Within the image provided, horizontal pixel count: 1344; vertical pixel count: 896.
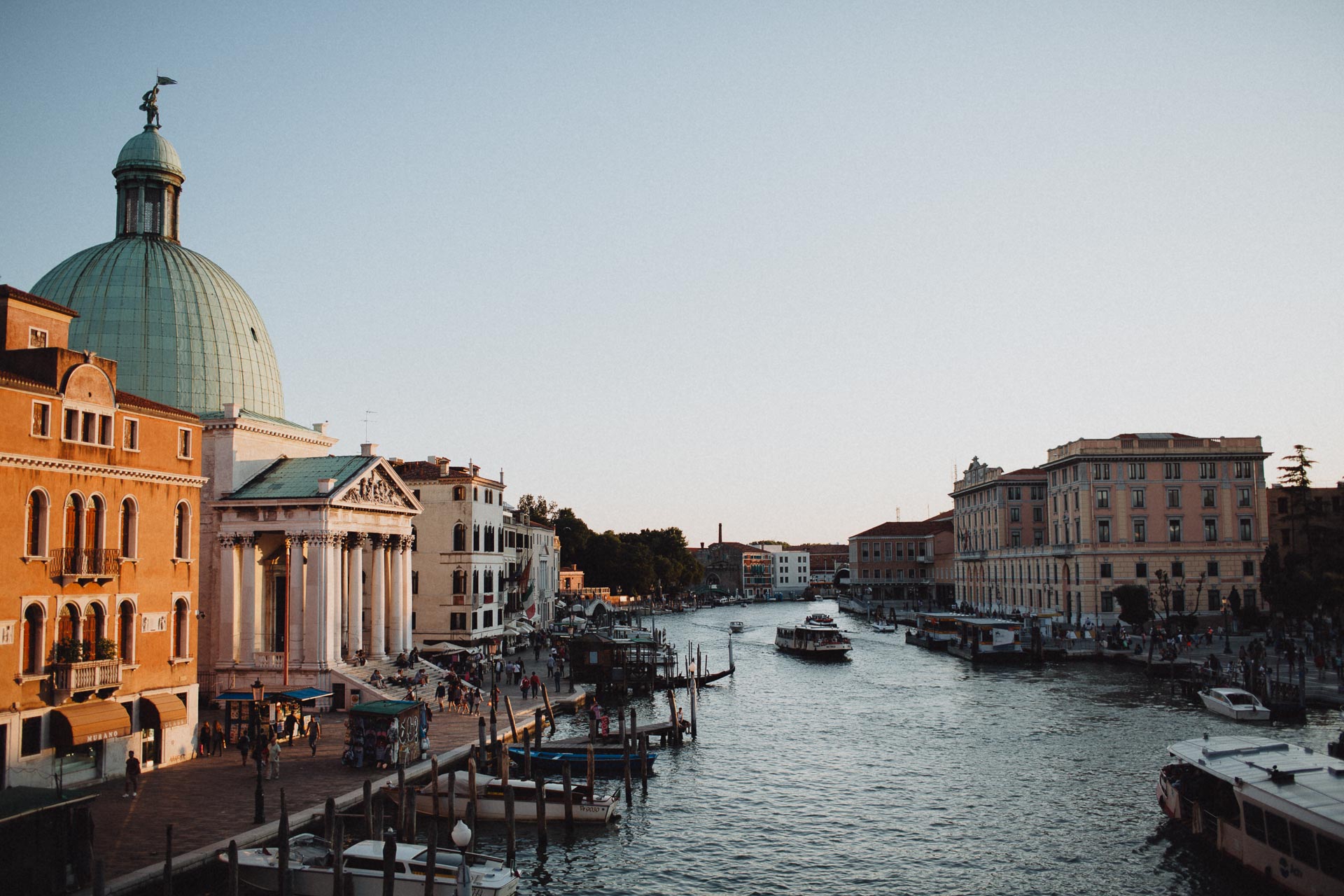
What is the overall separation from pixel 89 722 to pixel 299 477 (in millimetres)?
20015

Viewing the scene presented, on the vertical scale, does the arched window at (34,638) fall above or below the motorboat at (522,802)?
above

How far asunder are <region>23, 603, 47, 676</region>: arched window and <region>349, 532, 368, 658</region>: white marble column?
19.3m

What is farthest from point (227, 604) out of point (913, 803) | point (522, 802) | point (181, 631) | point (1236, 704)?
point (1236, 704)

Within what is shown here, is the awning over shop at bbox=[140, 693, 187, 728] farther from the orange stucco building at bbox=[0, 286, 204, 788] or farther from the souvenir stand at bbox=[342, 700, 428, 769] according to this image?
the souvenir stand at bbox=[342, 700, 428, 769]

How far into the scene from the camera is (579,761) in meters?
35.6

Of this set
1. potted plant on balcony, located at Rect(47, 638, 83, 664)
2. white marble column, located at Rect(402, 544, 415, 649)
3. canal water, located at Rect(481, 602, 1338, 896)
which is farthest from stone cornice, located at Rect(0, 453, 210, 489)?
white marble column, located at Rect(402, 544, 415, 649)

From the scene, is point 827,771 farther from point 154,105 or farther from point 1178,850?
point 154,105

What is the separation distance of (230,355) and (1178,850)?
41690 millimetres

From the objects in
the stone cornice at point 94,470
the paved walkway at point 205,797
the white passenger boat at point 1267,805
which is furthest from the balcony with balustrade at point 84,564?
the white passenger boat at point 1267,805

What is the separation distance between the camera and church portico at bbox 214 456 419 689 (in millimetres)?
44094

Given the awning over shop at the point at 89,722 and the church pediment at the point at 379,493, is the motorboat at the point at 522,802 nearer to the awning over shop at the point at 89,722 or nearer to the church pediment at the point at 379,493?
the awning over shop at the point at 89,722

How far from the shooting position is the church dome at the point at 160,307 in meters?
44.5

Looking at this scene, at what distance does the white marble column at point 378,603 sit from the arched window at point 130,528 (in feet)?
60.8

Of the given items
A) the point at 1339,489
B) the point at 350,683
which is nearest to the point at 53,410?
the point at 350,683
